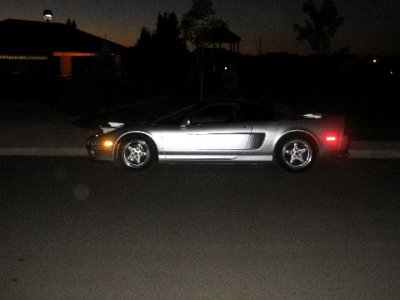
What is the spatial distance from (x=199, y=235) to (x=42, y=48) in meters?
29.6

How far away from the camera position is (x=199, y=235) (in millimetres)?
7297

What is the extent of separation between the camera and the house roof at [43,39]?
34969mm

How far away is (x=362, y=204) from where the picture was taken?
9008 millimetres

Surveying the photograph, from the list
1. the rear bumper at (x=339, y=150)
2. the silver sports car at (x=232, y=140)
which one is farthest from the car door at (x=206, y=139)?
the rear bumper at (x=339, y=150)

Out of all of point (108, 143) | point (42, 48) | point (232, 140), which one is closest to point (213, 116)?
A: point (232, 140)

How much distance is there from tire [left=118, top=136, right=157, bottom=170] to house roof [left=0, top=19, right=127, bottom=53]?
2176 cm

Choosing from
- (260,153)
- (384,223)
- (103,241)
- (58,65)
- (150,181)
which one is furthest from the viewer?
(58,65)

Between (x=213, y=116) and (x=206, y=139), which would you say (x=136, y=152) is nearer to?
(x=206, y=139)

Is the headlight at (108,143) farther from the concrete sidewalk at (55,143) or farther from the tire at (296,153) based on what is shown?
the tire at (296,153)

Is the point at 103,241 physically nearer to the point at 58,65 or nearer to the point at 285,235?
the point at 285,235

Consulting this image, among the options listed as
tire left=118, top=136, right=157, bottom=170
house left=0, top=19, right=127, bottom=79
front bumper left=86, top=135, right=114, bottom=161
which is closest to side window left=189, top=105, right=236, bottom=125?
tire left=118, top=136, right=157, bottom=170

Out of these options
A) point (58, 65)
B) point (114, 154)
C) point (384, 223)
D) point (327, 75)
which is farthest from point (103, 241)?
point (327, 75)

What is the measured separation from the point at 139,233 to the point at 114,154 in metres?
4.84

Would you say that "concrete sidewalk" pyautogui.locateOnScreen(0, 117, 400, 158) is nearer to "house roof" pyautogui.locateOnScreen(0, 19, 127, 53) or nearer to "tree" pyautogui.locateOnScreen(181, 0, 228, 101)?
"tree" pyautogui.locateOnScreen(181, 0, 228, 101)
